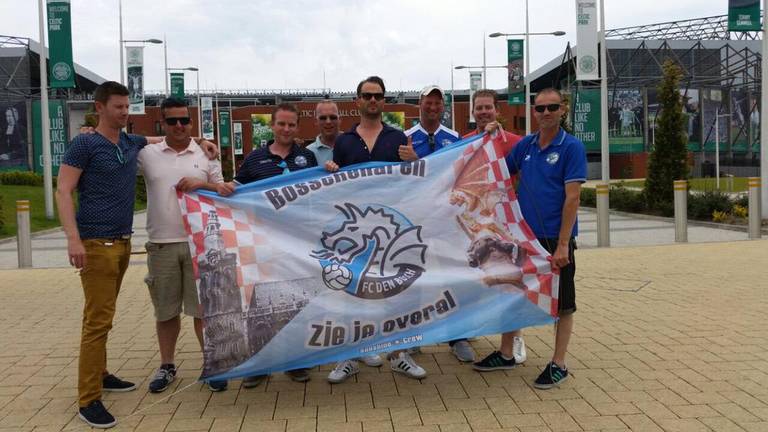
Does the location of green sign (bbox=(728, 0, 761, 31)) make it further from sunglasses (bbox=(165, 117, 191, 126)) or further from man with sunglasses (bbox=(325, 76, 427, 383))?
sunglasses (bbox=(165, 117, 191, 126))

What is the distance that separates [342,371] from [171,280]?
1404mm

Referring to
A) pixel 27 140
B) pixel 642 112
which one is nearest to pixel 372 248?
pixel 642 112

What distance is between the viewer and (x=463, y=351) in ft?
17.4

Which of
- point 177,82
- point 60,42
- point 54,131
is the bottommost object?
point 54,131

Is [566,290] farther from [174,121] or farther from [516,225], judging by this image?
[174,121]

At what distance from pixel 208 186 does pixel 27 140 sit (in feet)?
182

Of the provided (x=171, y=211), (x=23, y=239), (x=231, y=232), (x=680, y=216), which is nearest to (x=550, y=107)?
(x=231, y=232)

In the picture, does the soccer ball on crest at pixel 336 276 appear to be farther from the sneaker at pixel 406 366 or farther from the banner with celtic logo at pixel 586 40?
the banner with celtic logo at pixel 586 40

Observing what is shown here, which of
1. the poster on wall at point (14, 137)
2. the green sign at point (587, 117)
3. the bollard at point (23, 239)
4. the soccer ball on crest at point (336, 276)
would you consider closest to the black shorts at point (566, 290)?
the soccer ball on crest at point (336, 276)

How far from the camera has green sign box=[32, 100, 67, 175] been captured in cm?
3912

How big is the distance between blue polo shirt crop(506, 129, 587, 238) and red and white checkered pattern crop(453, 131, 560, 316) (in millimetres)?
100

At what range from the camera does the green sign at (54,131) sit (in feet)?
128

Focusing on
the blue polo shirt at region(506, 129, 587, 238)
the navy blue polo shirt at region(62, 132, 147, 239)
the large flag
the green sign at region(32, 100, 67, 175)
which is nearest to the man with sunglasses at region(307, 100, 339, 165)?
the large flag

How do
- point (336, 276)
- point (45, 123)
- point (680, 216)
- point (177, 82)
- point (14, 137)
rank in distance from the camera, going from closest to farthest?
point (336, 276) → point (680, 216) → point (45, 123) → point (177, 82) → point (14, 137)
